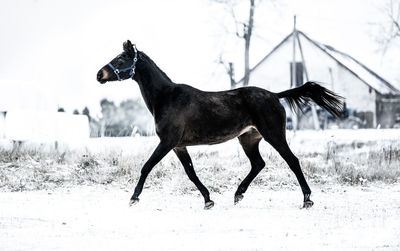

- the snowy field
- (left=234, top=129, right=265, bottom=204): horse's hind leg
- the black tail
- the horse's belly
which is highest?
the black tail

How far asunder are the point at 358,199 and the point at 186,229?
10.6 feet

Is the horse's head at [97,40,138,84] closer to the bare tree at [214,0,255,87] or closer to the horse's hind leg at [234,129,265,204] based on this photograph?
the horse's hind leg at [234,129,265,204]

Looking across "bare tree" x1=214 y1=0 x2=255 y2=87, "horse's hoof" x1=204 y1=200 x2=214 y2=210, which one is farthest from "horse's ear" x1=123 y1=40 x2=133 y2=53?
"bare tree" x1=214 y1=0 x2=255 y2=87

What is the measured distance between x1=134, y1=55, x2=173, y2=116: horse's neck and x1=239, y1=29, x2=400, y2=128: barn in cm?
2210

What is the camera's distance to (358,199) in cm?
782

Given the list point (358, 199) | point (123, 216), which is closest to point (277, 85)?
point (358, 199)

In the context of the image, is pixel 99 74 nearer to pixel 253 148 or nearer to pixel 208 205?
pixel 208 205

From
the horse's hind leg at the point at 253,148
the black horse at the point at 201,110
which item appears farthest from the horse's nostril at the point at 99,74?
the horse's hind leg at the point at 253,148

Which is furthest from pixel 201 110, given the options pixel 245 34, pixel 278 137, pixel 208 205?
pixel 245 34

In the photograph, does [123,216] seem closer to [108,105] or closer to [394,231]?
[394,231]

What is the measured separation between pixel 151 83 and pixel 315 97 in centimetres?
227

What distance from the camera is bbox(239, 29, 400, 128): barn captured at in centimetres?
2948

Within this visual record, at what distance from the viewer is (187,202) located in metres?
7.50

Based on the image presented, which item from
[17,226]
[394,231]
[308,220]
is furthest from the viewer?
[308,220]
